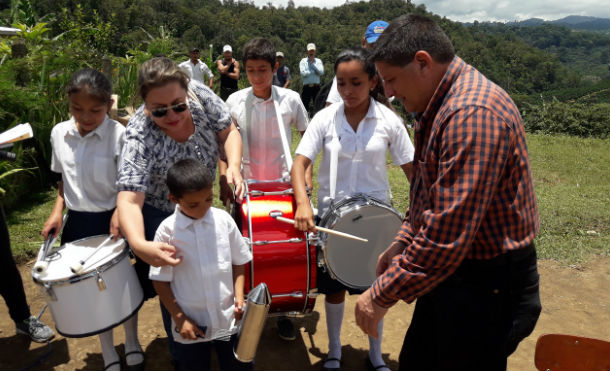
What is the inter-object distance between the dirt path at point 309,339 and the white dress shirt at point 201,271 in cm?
117

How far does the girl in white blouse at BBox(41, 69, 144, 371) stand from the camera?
270 cm

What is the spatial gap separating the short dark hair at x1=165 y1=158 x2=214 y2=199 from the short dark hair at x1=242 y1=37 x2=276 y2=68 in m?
1.60

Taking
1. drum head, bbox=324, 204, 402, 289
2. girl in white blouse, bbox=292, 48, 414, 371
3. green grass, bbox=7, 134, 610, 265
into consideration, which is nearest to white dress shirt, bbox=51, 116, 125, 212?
girl in white blouse, bbox=292, 48, 414, 371

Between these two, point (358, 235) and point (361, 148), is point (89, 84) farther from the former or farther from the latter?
point (358, 235)

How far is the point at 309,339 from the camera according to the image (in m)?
3.57

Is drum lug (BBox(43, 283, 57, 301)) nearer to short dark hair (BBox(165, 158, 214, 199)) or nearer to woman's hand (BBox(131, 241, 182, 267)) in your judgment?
woman's hand (BBox(131, 241, 182, 267))

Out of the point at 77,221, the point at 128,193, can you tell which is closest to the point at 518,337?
the point at 128,193

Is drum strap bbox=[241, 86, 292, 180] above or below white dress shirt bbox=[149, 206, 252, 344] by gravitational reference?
above

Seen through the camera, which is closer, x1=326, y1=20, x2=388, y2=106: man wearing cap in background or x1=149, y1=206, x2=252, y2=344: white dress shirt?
x1=149, y1=206, x2=252, y2=344: white dress shirt

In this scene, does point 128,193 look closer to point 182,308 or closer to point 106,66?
point 182,308

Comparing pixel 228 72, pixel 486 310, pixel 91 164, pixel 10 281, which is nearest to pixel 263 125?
pixel 91 164

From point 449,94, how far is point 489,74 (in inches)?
2050

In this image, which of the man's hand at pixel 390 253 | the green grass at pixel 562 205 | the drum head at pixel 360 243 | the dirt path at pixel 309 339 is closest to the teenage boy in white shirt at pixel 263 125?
the dirt path at pixel 309 339

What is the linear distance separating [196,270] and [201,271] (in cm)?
3
